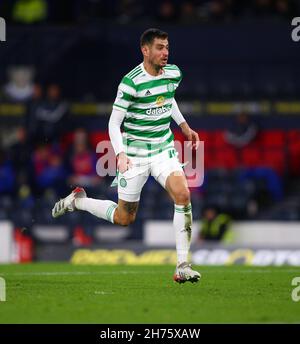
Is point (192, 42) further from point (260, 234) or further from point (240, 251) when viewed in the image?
point (240, 251)

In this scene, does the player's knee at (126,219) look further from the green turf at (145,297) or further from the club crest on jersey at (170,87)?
the club crest on jersey at (170,87)

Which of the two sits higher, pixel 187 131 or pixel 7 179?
pixel 7 179

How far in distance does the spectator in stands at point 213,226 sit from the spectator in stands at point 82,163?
259cm

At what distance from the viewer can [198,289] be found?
11.5m

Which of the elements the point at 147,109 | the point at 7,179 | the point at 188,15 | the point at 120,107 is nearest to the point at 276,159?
the point at 188,15

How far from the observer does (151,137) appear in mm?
11867

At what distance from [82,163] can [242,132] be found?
3.17m

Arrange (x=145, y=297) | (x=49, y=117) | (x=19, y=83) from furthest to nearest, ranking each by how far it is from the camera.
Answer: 1. (x=19, y=83)
2. (x=49, y=117)
3. (x=145, y=297)

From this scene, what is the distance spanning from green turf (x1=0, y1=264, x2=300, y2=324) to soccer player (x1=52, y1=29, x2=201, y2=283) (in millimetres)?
590

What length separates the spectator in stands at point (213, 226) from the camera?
Result: 19.0 m

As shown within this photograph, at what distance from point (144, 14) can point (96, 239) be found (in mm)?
5978

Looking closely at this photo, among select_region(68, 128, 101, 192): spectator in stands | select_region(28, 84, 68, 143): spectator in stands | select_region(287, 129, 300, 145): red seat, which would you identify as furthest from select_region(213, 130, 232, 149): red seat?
select_region(28, 84, 68, 143): spectator in stands

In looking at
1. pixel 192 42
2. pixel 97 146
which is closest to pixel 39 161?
pixel 97 146

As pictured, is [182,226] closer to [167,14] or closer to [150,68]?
[150,68]
